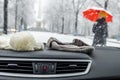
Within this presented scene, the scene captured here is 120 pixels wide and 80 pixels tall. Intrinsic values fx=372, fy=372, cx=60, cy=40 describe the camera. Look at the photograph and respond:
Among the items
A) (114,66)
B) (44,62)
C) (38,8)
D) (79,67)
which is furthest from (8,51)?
(38,8)

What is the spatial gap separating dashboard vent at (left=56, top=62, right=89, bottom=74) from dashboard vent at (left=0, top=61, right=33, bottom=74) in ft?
0.65

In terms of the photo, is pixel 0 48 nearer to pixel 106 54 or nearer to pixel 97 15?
pixel 106 54

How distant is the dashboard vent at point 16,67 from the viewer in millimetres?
2533

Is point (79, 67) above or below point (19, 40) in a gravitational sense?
below

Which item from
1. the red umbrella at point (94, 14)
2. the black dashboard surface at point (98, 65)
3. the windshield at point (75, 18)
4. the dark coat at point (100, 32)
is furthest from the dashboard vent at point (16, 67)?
the red umbrella at point (94, 14)

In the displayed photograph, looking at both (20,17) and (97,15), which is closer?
(97,15)

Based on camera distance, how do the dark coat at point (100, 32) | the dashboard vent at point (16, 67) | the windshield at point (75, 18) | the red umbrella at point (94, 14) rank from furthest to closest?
the red umbrella at point (94, 14), the dark coat at point (100, 32), the windshield at point (75, 18), the dashboard vent at point (16, 67)

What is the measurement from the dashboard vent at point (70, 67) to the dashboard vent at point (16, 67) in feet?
0.65

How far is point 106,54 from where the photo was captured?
2.98 meters

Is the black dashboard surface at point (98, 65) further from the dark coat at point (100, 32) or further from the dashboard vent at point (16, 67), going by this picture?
the dark coat at point (100, 32)

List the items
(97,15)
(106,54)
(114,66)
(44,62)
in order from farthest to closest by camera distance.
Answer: (97,15)
(106,54)
(114,66)
(44,62)

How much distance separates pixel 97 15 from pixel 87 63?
54.1 feet

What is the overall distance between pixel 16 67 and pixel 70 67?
0.38 m

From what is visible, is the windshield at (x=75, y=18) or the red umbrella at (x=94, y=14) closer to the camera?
the windshield at (x=75, y=18)
